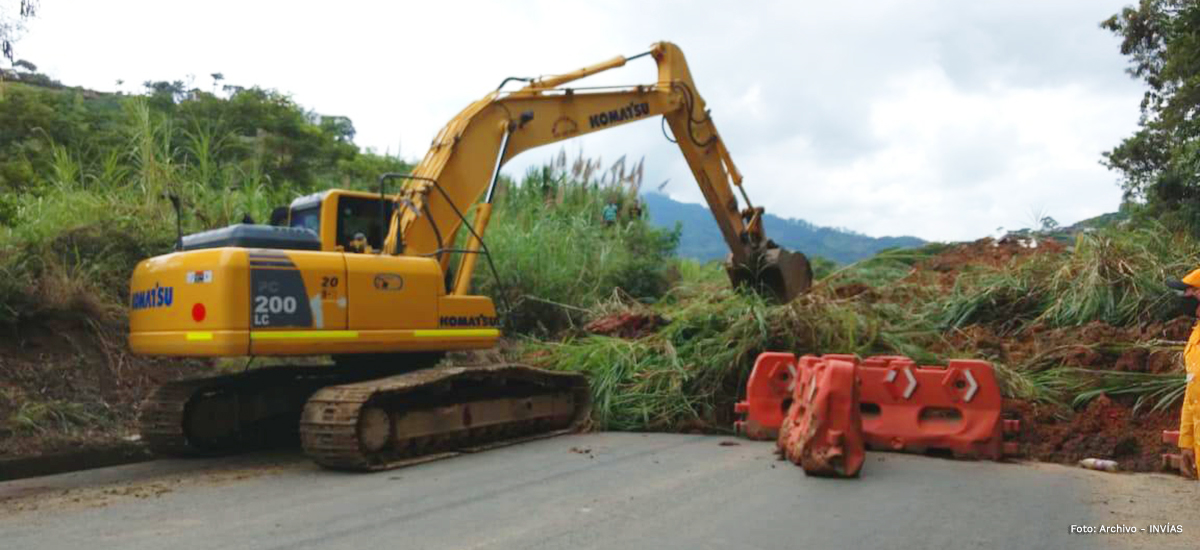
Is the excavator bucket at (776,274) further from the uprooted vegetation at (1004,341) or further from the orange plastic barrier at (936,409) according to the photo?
the orange plastic barrier at (936,409)

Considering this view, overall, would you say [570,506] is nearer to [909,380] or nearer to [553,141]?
[909,380]

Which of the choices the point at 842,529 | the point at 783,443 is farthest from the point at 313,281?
the point at 842,529

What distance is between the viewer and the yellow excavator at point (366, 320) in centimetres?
627

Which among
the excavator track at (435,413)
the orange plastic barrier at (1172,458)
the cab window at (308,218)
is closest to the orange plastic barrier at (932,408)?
the orange plastic barrier at (1172,458)

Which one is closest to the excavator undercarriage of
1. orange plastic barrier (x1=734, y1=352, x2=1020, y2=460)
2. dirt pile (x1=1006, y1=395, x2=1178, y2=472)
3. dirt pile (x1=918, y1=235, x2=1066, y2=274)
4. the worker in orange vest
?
orange plastic barrier (x1=734, y1=352, x2=1020, y2=460)

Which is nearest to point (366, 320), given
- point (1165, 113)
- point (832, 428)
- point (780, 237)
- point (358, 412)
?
point (358, 412)

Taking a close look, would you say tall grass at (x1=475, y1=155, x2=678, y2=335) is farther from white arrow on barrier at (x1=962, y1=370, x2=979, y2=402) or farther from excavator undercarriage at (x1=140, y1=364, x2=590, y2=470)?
white arrow on barrier at (x1=962, y1=370, x2=979, y2=402)

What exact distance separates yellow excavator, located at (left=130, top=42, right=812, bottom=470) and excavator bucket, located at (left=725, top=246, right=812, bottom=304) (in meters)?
2.44

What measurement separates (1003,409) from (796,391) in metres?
1.68

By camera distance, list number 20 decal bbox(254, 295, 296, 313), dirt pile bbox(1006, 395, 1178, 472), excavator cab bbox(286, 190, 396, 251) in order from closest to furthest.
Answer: number 20 decal bbox(254, 295, 296, 313) → dirt pile bbox(1006, 395, 1178, 472) → excavator cab bbox(286, 190, 396, 251)

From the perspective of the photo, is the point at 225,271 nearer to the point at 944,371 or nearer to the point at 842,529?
the point at 842,529

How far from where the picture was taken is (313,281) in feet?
21.2

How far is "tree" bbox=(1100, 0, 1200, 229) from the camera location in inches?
459

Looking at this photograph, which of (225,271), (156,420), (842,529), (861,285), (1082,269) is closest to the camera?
(842,529)
